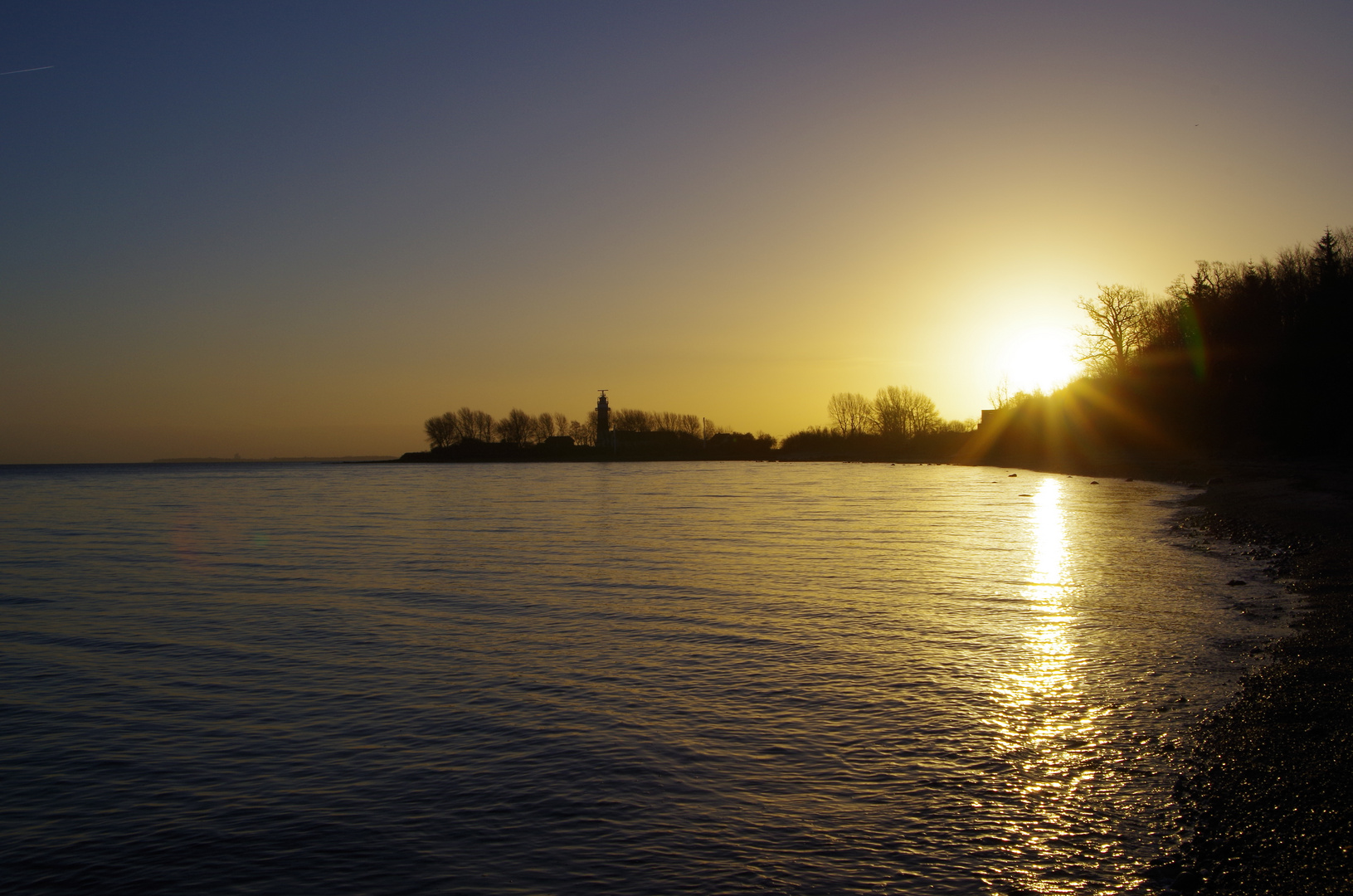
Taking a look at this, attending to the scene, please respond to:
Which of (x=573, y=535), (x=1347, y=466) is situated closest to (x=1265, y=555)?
(x=573, y=535)

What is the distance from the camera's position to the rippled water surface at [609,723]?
238 inches

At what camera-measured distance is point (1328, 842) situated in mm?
5613

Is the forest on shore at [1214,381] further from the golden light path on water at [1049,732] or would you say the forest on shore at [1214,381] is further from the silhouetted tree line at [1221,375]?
the golden light path on water at [1049,732]

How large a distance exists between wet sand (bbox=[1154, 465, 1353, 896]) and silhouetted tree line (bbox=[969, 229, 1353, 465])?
1629 inches

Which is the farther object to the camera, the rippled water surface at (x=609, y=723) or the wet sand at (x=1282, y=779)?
the rippled water surface at (x=609, y=723)

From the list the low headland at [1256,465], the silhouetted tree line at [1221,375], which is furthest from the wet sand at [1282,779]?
the silhouetted tree line at [1221,375]

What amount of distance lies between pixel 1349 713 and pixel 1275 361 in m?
52.8

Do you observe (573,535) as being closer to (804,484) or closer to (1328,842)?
(1328,842)

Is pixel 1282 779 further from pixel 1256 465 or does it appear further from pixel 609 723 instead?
pixel 1256 465

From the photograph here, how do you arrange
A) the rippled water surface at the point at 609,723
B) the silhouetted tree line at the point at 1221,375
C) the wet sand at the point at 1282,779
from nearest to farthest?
the wet sand at the point at 1282,779
the rippled water surface at the point at 609,723
the silhouetted tree line at the point at 1221,375

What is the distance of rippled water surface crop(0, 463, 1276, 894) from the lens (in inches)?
238

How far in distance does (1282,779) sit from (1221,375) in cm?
6875

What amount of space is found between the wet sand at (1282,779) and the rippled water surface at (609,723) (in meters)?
0.32

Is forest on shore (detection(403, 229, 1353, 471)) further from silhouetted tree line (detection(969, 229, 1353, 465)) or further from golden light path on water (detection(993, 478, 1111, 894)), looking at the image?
golden light path on water (detection(993, 478, 1111, 894))
